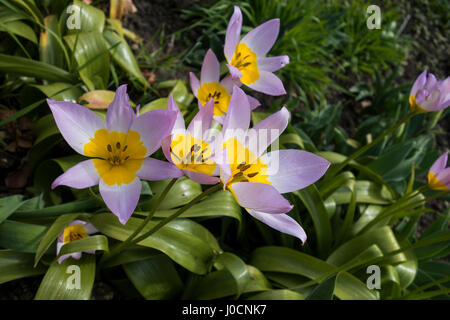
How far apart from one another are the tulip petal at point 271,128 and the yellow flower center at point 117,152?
0.29 meters

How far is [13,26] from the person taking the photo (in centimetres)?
174

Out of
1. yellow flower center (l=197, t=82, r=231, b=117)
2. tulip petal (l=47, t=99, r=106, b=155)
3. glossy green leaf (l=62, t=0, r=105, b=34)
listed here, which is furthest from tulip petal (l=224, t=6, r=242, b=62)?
glossy green leaf (l=62, t=0, r=105, b=34)

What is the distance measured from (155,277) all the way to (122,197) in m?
0.66

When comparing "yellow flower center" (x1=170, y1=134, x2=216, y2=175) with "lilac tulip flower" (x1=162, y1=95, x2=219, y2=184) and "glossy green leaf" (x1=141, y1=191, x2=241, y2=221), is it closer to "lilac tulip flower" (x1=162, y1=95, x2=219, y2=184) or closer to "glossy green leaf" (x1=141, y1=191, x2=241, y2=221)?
"lilac tulip flower" (x1=162, y1=95, x2=219, y2=184)

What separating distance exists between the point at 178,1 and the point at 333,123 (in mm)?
1436

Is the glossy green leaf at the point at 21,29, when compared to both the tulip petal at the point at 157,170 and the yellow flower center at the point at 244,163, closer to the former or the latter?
the tulip petal at the point at 157,170

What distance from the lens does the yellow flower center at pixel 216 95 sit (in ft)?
4.13

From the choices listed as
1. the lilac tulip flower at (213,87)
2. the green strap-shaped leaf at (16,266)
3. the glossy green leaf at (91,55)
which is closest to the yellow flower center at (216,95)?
the lilac tulip flower at (213,87)

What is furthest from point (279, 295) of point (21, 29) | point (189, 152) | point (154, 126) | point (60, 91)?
point (21, 29)

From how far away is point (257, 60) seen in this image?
4.32 ft

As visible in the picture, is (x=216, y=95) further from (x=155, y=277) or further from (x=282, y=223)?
(x=155, y=277)

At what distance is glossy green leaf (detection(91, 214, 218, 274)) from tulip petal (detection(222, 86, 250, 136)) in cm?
55

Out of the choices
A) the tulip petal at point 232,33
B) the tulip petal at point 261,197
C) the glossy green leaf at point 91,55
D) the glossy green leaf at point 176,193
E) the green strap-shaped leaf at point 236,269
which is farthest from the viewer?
the glossy green leaf at point 91,55

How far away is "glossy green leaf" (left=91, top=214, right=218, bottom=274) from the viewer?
127 cm
